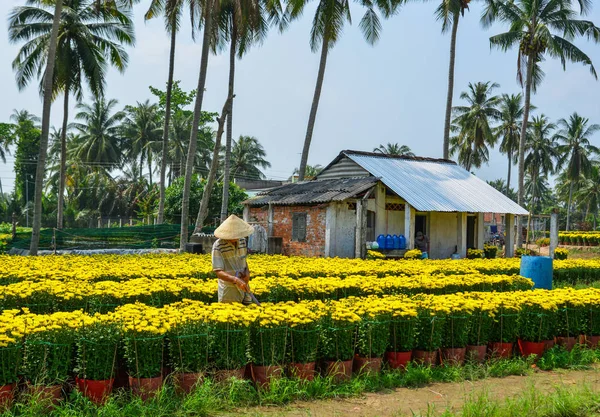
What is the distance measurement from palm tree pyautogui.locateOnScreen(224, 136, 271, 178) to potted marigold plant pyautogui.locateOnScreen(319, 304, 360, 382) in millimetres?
53336

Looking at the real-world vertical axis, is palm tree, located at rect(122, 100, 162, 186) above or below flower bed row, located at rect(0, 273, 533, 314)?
above

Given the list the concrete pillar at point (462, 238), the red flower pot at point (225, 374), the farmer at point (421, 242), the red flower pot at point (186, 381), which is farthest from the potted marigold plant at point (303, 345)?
the concrete pillar at point (462, 238)

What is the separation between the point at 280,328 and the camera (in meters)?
6.64

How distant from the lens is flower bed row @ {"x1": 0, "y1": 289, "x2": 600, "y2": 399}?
577 centimetres

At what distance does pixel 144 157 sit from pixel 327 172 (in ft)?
96.0

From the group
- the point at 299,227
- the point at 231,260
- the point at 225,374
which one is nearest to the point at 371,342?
the point at 225,374

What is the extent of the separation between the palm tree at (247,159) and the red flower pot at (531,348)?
52.3m

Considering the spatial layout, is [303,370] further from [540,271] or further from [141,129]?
[141,129]

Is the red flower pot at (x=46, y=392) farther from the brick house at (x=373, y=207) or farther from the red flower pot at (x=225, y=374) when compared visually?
the brick house at (x=373, y=207)

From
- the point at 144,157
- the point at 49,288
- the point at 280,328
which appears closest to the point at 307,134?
the point at 49,288

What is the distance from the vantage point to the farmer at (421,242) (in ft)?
82.2

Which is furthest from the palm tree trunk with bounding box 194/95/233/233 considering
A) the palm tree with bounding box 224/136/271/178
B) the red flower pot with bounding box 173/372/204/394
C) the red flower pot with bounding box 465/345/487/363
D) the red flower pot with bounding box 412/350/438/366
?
the palm tree with bounding box 224/136/271/178

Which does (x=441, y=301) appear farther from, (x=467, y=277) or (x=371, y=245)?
(x=371, y=245)

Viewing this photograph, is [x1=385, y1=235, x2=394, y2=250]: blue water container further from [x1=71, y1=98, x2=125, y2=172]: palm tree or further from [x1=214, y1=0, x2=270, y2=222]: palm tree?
[x1=71, y1=98, x2=125, y2=172]: palm tree
